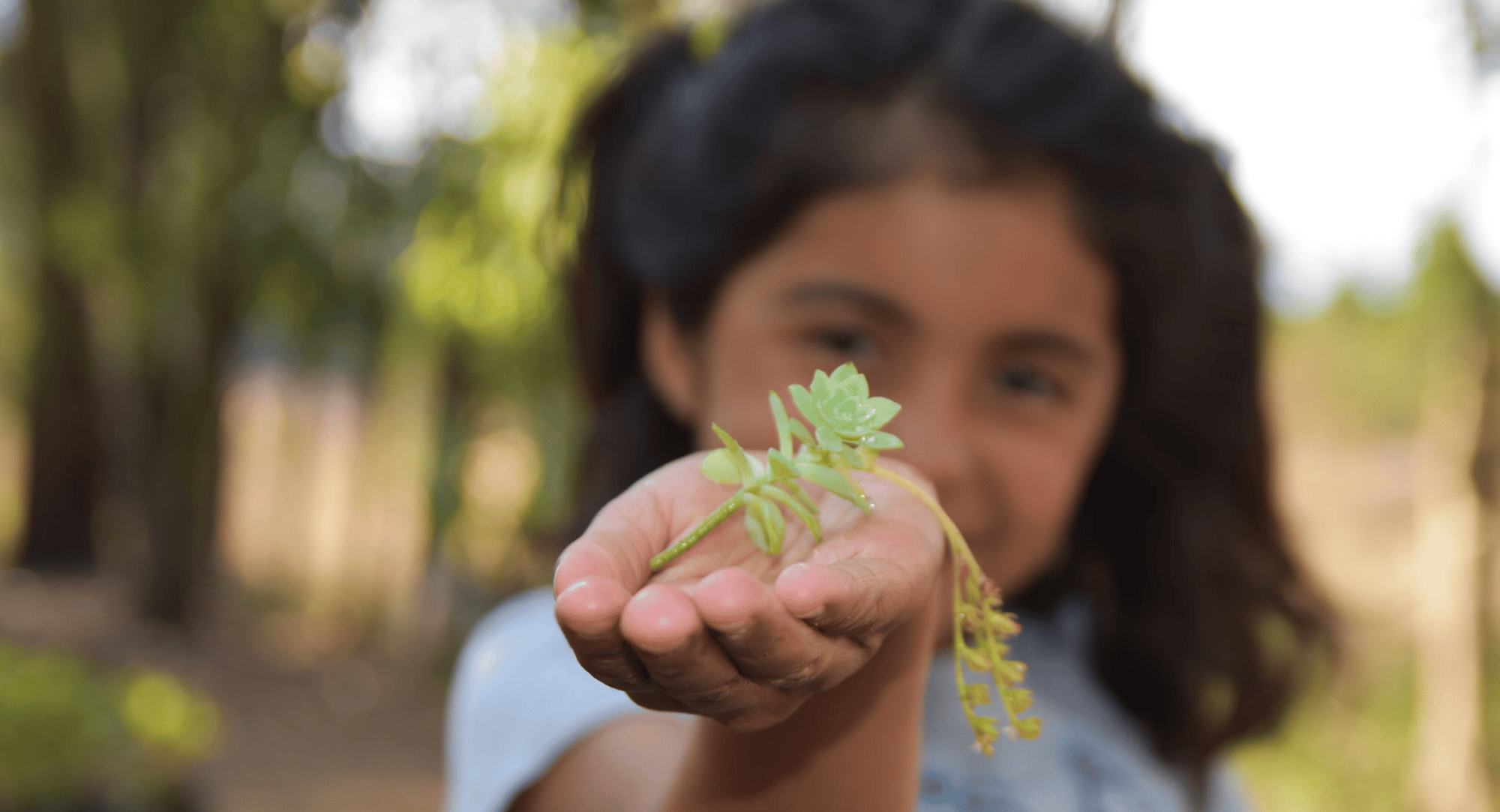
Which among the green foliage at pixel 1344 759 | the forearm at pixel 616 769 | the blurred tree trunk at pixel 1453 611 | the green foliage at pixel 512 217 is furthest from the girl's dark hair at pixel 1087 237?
the green foliage at pixel 1344 759

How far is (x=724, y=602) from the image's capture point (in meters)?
0.53

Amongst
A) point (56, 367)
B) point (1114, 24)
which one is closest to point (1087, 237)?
point (1114, 24)

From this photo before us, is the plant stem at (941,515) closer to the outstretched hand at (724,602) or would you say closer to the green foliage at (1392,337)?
the outstretched hand at (724,602)

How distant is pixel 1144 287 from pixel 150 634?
23.5ft

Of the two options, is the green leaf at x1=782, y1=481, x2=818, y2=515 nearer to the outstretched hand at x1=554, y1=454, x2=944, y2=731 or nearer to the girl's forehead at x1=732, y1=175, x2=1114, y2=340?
the outstretched hand at x1=554, y1=454, x2=944, y2=731

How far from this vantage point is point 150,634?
6754mm

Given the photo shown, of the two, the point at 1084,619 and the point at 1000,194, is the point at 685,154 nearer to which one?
the point at 1000,194

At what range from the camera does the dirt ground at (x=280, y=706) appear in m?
5.03

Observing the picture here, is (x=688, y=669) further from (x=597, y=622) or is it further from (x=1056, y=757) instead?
(x=1056, y=757)

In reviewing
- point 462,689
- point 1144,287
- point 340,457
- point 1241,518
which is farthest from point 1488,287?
Result: point 340,457

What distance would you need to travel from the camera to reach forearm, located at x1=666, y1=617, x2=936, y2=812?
0.71m

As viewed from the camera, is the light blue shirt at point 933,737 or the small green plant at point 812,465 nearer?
the small green plant at point 812,465

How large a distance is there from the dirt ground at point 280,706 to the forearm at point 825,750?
13.0 ft

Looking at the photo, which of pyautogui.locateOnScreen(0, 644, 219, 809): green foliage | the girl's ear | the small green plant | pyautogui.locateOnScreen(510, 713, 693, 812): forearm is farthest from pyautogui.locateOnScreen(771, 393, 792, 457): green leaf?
pyautogui.locateOnScreen(0, 644, 219, 809): green foliage
